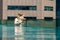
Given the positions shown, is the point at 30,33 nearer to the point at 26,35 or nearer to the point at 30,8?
the point at 26,35

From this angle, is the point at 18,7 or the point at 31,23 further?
the point at 18,7

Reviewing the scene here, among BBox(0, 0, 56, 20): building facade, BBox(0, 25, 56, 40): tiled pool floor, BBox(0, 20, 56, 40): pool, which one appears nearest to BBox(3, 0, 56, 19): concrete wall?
BBox(0, 0, 56, 20): building facade

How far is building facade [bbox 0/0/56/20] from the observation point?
2071 inches

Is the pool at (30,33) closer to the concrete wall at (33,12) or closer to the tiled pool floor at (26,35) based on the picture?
the tiled pool floor at (26,35)

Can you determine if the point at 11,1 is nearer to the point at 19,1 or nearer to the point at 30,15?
the point at 19,1

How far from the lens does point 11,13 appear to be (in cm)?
5272

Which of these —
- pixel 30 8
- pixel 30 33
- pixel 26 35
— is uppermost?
pixel 30 8

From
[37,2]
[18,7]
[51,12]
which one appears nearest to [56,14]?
[51,12]

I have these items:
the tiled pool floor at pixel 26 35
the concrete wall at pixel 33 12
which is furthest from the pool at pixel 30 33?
the concrete wall at pixel 33 12

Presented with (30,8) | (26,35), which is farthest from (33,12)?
(26,35)

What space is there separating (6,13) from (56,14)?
465 inches

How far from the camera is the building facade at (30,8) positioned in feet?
173

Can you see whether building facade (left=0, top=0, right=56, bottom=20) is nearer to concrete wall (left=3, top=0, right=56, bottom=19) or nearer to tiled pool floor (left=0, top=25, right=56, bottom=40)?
concrete wall (left=3, top=0, right=56, bottom=19)

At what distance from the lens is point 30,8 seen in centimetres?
5303
